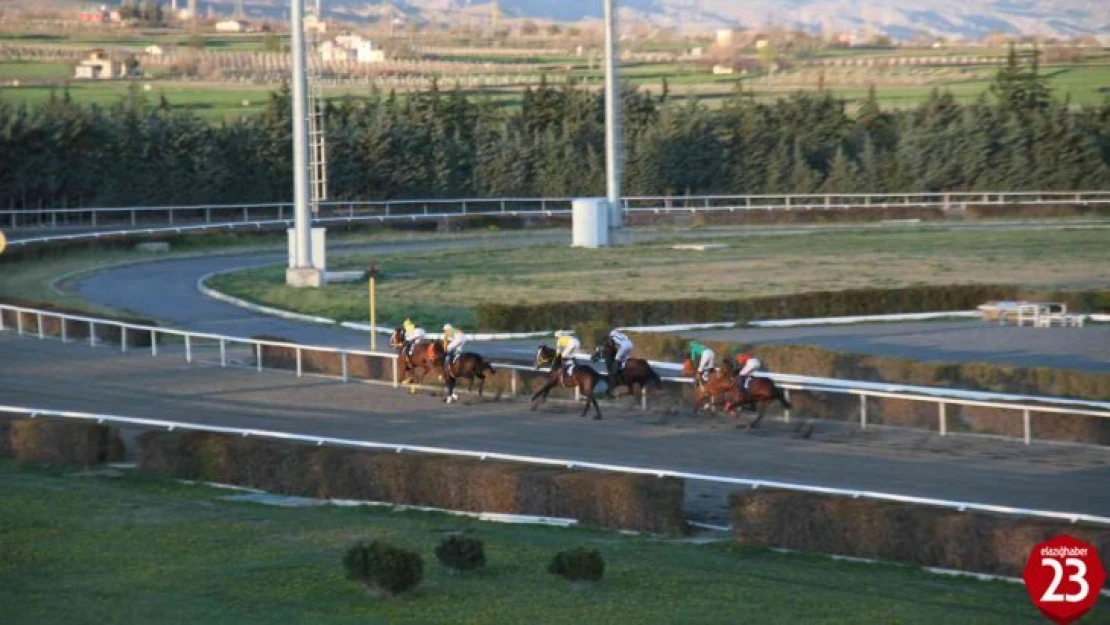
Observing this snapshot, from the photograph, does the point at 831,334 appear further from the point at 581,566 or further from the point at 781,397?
the point at 581,566

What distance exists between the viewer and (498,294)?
36.0 meters

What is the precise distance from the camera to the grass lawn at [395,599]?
1194 cm

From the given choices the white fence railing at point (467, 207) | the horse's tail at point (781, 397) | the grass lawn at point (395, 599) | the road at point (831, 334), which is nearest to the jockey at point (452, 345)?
the road at point (831, 334)

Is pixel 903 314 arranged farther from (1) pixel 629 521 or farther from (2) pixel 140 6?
(2) pixel 140 6

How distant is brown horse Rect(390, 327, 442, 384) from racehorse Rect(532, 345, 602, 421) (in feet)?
4.47

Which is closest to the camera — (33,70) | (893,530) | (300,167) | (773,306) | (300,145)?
(893,530)

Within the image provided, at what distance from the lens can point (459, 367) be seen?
23266 mm

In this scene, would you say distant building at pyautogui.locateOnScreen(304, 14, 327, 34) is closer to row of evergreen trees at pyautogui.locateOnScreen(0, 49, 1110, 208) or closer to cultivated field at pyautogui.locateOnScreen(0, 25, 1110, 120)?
row of evergreen trees at pyautogui.locateOnScreen(0, 49, 1110, 208)

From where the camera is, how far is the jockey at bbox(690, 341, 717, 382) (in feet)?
72.5

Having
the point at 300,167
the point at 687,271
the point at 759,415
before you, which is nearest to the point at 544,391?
the point at 759,415

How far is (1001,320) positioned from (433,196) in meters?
32.3

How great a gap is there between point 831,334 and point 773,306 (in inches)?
77.0

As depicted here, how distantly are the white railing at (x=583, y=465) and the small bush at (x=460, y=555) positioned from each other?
302 centimetres

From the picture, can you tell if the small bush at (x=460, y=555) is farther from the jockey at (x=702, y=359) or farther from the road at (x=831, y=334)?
the road at (x=831, y=334)
